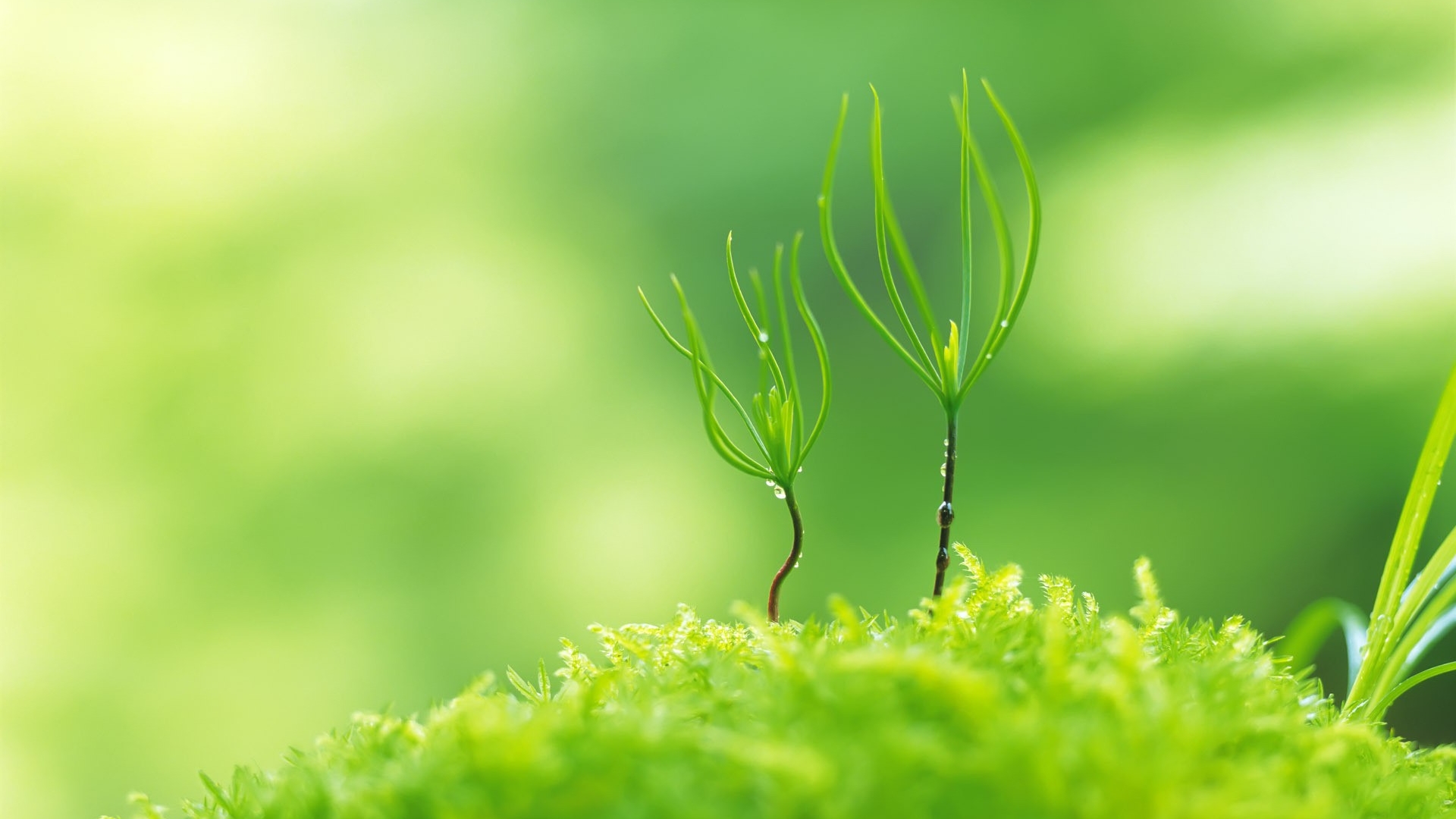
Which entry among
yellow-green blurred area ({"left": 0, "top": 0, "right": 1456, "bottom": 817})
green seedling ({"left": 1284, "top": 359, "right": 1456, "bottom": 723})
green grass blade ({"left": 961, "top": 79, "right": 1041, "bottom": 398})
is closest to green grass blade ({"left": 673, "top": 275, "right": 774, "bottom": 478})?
green grass blade ({"left": 961, "top": 79, "right": 1041, "bottom": 398})

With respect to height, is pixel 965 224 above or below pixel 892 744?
above

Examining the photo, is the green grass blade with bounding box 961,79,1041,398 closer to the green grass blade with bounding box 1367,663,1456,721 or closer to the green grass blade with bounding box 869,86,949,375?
the green grass blade with bounding box 869,86,949,375

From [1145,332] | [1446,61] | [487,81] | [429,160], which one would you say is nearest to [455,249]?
[429,160]

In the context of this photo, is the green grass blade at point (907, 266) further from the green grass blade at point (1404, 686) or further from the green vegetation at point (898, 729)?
the green grass blade at point (1404, 686)

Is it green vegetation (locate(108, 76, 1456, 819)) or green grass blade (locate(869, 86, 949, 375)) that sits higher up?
green grass blade (locate(869, 86, 949, 375))

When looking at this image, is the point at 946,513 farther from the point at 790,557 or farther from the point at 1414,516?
the point at 1414,516

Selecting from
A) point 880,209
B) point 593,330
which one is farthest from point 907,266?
point 593,330
